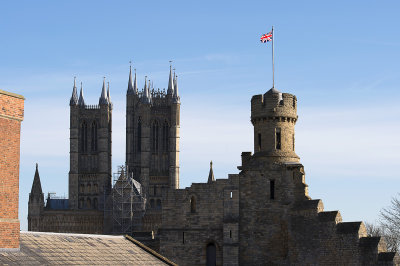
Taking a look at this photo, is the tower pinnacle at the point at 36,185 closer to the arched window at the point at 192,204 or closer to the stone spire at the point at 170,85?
the stone spire at the point at 170,85

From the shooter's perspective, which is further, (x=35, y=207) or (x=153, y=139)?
(x=153, y=139)

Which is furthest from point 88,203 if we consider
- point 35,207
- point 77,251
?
point 77,251

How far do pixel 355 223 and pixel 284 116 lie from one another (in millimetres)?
8997

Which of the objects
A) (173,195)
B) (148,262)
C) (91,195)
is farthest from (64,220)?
(148,262)

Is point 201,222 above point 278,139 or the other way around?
the other way around

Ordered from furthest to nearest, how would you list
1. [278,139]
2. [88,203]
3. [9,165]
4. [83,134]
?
1. [83,134]
2. [88,203]
3. [278,139]
4. [9,165]

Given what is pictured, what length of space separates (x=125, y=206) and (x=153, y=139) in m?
16.7

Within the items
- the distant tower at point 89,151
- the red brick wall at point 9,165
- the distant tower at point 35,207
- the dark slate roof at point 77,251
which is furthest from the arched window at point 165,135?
the red brick wall at point 9,165

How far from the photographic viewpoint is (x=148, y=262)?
33.7 m

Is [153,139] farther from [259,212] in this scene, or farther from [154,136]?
[259,212]

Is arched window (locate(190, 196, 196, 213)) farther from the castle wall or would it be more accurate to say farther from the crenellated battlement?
the crenellated battlement

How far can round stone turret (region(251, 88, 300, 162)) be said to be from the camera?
173 feet

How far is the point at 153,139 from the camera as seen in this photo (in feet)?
434

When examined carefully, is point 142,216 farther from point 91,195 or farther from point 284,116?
point 284,116
